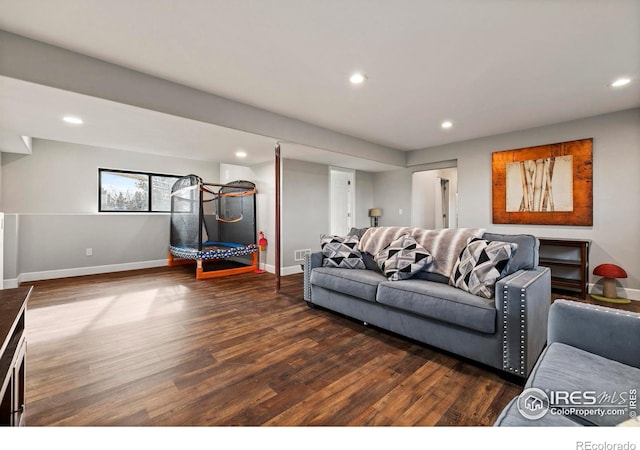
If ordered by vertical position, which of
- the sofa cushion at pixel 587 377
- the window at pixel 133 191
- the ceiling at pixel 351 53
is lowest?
the sofa cushion at pixel 587 377

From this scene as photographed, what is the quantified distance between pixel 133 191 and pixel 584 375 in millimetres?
6649

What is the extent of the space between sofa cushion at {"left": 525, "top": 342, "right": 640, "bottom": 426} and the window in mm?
6438

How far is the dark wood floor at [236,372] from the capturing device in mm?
1519

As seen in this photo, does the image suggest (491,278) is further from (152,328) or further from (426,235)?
(152,328)

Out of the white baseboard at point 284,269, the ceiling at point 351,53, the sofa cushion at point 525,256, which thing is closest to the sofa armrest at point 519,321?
the sofa cushion at point 525,256

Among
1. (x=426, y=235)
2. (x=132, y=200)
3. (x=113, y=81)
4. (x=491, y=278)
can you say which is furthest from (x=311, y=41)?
(x=132, y=200)

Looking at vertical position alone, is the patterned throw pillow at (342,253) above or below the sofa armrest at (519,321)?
above

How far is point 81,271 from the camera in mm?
4844

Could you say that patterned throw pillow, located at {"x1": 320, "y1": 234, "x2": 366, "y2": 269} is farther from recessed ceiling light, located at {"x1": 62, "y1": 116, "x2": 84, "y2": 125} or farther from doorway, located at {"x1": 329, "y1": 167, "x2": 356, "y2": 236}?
recessed ceiling light, located at {"x1": 62, "y1": 116, "x2": 84, "y2": 125}

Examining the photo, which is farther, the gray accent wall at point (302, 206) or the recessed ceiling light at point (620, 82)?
the gray accent wall at point (302, 206)

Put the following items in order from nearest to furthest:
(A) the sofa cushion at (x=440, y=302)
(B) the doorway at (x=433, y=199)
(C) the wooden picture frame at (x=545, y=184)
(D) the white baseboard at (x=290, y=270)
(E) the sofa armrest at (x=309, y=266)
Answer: (A) the sofa cushion at (x=440, y=302) → (E) the sofa armrest at (x=309, y=266) → (C) the wooden picture frame at (x=545, y=184) → (D) the white baseboard at (x=290, y=270) → (B) the doorway at (x=433, y=199)

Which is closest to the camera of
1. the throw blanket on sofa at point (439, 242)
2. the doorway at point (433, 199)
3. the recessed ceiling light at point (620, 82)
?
the throw blanket on sofa at point (439, 242)

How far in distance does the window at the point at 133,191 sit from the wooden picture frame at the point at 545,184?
632cm

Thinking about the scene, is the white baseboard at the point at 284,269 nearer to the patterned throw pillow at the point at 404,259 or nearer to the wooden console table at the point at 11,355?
the patterned throw pillow at the point at 404,259
